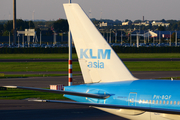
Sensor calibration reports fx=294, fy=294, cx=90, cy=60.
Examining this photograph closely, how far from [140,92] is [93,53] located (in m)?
3.63

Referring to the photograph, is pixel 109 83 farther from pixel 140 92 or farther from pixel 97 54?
pixel 140 92

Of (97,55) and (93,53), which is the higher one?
(93,53)

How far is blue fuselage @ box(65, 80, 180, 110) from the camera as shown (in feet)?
46.3

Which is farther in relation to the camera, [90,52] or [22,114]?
[22,114]

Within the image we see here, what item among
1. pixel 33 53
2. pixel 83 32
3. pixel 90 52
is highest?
pixel 83 32

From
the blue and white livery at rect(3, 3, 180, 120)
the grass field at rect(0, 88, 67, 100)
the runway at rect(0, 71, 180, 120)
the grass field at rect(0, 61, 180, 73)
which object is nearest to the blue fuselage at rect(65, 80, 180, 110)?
the blue and white livery at rect(3, 3, 180, 120)

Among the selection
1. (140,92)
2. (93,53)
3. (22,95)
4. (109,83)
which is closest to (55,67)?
(22,95)

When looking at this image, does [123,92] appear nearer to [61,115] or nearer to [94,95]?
[94,95]

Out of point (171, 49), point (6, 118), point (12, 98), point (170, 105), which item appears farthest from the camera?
point (171, 49)

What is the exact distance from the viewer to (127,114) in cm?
1480

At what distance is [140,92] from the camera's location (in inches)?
586

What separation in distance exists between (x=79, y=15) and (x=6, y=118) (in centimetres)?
932

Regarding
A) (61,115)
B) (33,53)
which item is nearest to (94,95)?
(61,115)

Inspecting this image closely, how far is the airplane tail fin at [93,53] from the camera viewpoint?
16.5 m
